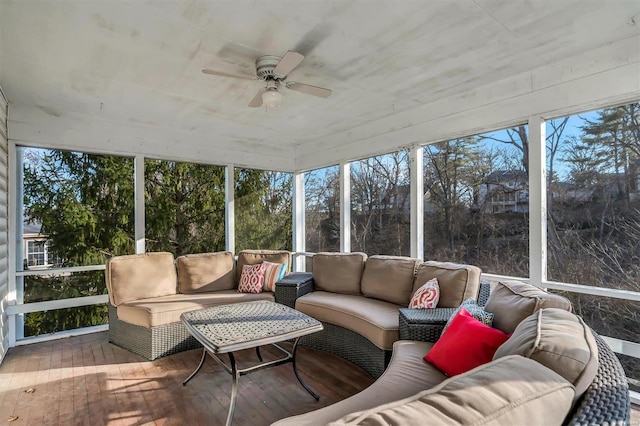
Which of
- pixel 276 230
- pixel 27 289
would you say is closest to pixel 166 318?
pixel 27 289

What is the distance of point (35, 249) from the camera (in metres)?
4.00

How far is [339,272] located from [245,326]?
1.68 meters

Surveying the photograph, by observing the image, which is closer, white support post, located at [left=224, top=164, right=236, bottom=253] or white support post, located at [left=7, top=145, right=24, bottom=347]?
white support post, located at [left=7, top=145, right=24, bottom=347]

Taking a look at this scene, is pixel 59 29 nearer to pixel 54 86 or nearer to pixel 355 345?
pixel 54 86

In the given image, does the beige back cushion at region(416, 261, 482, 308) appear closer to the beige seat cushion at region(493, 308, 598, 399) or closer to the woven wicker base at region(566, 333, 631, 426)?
the beige seat cushion at region(493, 308, 598, 399)

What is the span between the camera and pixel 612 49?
2.65m

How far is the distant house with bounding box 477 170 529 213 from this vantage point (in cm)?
326

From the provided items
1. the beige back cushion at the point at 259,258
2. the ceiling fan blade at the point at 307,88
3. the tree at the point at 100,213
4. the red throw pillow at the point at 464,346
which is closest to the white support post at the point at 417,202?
the beige back cushion at the point at 259,258

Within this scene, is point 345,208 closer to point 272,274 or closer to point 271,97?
point 272,274

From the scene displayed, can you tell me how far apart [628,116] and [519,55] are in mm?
969

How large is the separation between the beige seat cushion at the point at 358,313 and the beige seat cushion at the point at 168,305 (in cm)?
66

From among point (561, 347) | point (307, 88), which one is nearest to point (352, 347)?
point (561, 347)

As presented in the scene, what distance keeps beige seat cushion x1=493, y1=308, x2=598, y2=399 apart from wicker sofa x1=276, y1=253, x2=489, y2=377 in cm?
145

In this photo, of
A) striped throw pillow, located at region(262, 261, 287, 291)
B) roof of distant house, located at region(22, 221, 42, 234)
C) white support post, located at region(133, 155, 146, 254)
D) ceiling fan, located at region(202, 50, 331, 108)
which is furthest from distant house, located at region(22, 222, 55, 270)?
ceiling fan, located at region(202, 50, 331, 108)
